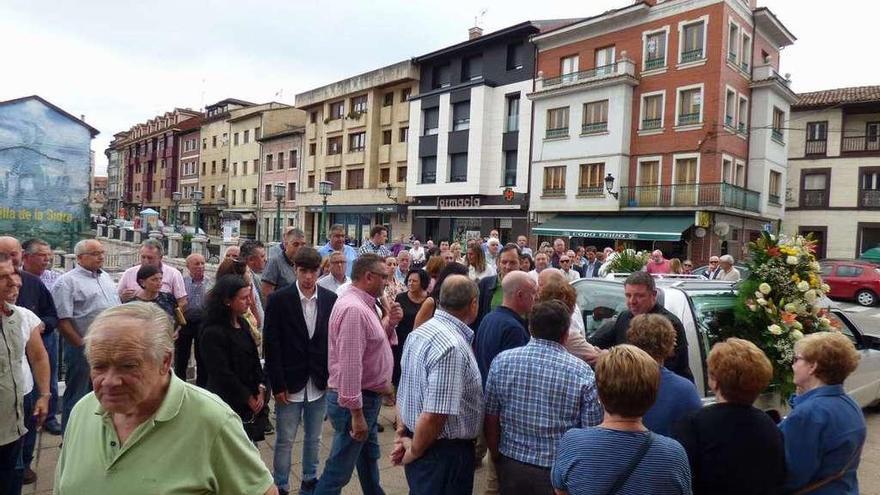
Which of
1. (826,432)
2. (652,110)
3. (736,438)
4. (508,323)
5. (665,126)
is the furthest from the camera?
(652,110)

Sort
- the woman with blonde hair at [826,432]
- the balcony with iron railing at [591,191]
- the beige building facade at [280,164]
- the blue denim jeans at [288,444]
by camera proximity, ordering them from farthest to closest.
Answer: the beige building facade at [280,164]
the balcony with iron railing at [591,191]
the blue denim jeans at [288,444]
the woman with blonde hair at [826,432]

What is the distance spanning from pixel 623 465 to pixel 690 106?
2580cm

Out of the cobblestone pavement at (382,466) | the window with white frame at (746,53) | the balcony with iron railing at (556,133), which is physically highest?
the window with white frame at (746,53)

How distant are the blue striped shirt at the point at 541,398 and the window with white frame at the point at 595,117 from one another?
84.9 feet

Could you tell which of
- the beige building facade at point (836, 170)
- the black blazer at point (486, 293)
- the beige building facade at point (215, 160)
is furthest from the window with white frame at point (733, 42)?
the beige building facade at point (215, 160)

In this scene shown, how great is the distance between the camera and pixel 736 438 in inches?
93.7

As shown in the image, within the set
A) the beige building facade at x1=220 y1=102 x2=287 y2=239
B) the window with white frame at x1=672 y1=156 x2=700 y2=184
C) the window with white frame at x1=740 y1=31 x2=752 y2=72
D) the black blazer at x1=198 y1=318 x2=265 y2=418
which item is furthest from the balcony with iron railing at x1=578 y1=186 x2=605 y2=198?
the beige building facade at x1=220 y1=102 x2=287 y2=239

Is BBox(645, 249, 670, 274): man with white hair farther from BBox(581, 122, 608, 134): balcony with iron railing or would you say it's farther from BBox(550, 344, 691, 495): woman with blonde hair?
BBox(581, 122, 608, 134): balcony with iron railing

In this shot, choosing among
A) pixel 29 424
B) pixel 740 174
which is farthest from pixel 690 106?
pixel 29 424

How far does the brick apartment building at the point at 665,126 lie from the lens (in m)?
23.8

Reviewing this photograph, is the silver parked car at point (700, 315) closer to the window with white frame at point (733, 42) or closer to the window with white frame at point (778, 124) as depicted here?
the window with white frame at point (733, 42)

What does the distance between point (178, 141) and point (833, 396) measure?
2745 inches

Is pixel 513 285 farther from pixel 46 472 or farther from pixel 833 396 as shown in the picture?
pixel 46 472

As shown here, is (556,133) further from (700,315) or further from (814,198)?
(700,315)
